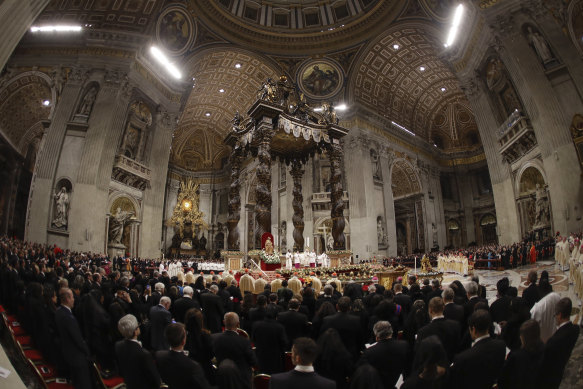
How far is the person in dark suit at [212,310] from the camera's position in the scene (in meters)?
4.44

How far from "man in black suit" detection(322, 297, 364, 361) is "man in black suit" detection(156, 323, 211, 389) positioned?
1.45 meters

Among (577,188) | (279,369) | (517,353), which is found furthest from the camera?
(577,188)

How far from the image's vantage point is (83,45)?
15633 mm

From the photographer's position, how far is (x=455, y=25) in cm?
1669

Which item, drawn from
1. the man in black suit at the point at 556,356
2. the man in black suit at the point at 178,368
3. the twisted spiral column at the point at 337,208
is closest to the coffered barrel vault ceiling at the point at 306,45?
the twisted spiral column at the point at 337,208

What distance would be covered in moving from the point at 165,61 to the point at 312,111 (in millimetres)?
10166

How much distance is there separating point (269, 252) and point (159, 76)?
12.5m

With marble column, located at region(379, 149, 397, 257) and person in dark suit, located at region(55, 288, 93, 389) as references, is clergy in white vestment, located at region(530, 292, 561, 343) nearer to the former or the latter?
person in dark suit, located at region(55, 288, 93, 389)

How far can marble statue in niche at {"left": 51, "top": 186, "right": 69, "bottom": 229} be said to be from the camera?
13661mm

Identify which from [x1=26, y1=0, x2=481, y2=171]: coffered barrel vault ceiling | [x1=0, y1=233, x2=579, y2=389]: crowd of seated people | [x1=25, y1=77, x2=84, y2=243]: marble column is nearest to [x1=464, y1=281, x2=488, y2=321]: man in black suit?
[x1=0, y1=233, x2=579, y2=389]: crowd of seated people

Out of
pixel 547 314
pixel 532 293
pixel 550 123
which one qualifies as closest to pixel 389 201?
pixel 550 123

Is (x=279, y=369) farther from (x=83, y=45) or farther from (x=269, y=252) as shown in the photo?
(x=83, y=45)

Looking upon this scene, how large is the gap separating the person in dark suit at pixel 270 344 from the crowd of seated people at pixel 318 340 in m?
0.01

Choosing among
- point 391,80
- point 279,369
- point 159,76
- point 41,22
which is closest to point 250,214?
point 159,76
